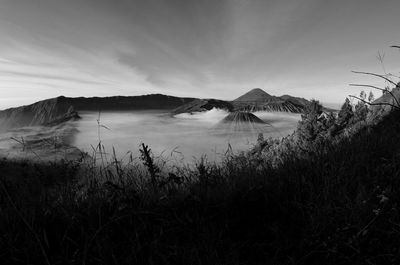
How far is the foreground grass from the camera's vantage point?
1863mm

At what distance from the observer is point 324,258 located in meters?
1.92

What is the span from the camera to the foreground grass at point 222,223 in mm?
1863

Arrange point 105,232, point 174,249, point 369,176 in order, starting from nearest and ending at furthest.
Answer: point 174,249, point 105,232, point 369,176

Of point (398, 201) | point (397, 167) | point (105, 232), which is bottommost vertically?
point (105, 232)

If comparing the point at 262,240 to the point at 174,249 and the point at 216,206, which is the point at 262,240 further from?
the point at 174,249

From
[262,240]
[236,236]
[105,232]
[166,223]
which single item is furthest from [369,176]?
[105,232]

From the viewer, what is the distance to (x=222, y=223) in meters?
2.28

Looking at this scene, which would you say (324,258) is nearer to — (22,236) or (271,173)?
(271,173)

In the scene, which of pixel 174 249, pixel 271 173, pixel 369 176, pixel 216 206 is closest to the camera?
pixel 174 249

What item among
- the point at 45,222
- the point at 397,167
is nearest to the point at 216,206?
the point at 45,222

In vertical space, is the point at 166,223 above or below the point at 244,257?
above

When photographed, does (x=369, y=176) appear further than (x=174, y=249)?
Yes

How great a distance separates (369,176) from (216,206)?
152cm

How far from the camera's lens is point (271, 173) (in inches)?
124
